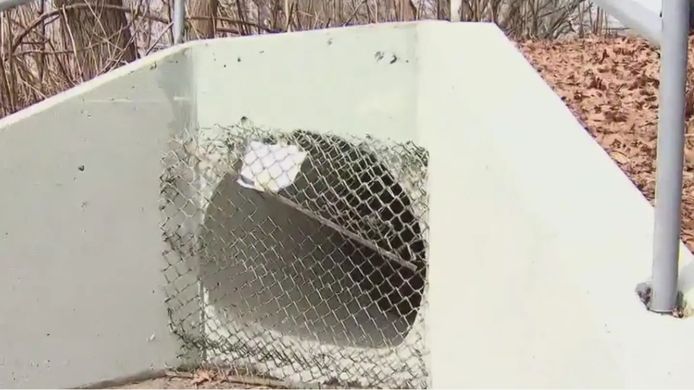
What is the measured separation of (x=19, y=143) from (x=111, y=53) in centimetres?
229

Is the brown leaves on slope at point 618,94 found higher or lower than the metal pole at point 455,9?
lower

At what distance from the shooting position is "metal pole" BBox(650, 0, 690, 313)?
143 centimetres

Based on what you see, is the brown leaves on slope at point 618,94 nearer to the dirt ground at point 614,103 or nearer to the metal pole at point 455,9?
the dirt ground at point 614,103

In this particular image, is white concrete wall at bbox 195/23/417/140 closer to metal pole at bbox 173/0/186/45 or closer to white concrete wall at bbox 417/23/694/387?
white concrete wall at bbox 417/23/694/387

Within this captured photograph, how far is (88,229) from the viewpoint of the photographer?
3.71m

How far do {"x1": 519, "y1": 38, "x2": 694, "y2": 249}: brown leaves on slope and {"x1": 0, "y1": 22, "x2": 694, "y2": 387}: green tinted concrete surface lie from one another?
579mm

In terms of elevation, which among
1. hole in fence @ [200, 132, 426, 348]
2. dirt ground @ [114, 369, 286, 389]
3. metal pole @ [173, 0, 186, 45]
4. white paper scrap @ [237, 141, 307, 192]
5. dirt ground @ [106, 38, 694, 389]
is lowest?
dirt ground @ [114, 369, 286, 389]

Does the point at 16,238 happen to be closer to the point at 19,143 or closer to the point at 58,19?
the point at 19,143

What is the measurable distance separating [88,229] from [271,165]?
96cm

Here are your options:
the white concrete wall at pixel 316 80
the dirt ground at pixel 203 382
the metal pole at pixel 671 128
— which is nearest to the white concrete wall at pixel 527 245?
the metal pole at pixel 671 128

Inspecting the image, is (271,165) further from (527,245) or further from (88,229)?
(527,245)

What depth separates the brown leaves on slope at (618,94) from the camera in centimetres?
296

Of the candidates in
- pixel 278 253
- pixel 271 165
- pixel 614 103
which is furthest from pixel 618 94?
pixel 278 253

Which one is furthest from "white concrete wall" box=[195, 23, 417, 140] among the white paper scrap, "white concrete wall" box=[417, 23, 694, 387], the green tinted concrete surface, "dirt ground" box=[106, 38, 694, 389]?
"dirt ground" box=[106, 38, 694, 389]
